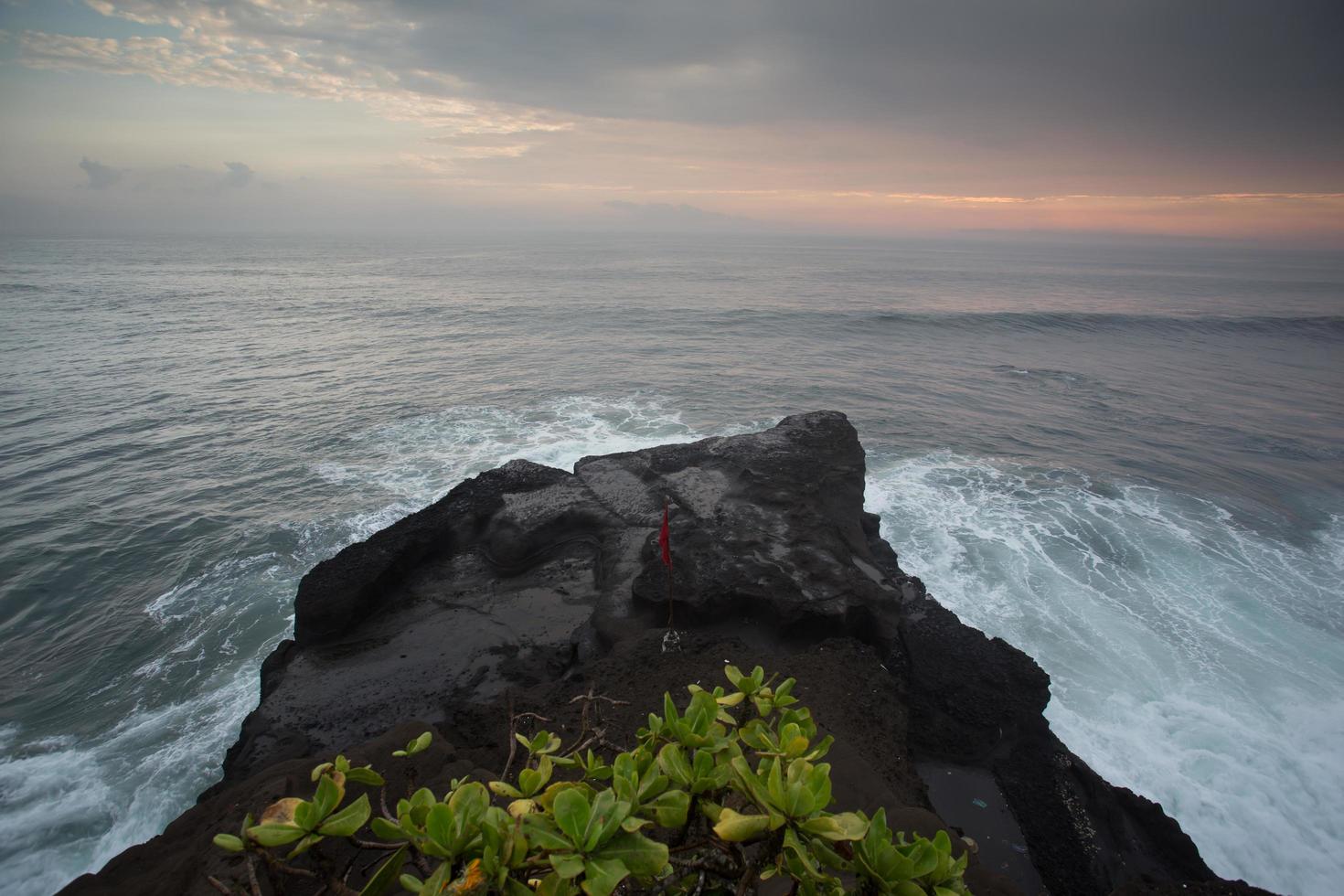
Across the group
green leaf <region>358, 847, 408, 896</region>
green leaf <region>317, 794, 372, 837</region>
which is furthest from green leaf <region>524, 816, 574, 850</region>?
green leaf <region>317, 794, 372, 837</region>

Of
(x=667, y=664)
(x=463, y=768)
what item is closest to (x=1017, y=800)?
(x=667, y=664)

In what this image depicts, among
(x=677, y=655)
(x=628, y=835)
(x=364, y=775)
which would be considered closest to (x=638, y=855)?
(x=628, y=835)

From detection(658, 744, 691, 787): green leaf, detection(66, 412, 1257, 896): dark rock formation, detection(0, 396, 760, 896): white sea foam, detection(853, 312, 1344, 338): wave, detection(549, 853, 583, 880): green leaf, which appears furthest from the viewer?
detection(853, 312, 1344, 338): wave

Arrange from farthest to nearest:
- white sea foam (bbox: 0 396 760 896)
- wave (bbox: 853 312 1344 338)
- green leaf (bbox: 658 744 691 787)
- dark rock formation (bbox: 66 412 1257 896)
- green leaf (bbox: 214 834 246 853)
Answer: wave (bbox: 853 312 1344 338)
white sea foam (bbox: 0 396 760 896)
dark rock formation (bbox: 66 412 1257 896)
green leaf (bbox: 658 744 691 787)
green leaf (bbox: 214 834 246 853)

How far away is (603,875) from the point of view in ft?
5.47

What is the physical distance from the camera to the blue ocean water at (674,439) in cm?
838

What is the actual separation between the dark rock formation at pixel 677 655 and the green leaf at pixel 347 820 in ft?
10.2

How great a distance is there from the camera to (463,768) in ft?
16.5

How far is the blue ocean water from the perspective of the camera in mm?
8375

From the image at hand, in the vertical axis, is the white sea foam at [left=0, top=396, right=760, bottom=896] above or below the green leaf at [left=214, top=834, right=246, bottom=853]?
below

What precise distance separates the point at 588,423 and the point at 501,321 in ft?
63.8

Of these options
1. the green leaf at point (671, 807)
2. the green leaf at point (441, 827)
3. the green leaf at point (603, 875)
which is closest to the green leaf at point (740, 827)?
the green leaf at point (671, 807)

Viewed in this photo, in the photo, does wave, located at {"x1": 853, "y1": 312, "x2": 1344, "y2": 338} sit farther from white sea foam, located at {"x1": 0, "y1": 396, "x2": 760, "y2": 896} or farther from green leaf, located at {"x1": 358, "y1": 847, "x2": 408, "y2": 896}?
green leaf, located at {"x1": 358, "y1": 847, "x2": 408, "y2": 896}

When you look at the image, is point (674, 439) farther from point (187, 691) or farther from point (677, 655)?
point (187, 691)
